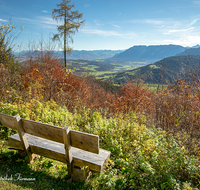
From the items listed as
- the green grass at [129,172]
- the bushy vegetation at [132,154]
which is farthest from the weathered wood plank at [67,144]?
the bushy vegetation at [132,154]

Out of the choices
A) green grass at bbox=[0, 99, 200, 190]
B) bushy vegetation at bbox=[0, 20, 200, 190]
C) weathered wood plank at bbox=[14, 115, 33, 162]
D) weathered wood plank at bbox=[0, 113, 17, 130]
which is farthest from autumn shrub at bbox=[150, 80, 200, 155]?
weathered wood plank at bbox=[0, 113, 17, 130]

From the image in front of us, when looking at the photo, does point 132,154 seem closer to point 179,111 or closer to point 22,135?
point 22,135

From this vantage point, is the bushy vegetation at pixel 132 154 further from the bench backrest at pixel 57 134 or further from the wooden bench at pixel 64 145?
the bench backrest at pixel 57 134

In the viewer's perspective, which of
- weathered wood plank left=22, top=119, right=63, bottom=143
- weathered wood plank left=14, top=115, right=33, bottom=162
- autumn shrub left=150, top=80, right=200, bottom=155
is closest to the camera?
weathered wood plank left=22, top=119, right=63, bottom=143

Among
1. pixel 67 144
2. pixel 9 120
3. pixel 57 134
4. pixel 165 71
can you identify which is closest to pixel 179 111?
pixel 165 71

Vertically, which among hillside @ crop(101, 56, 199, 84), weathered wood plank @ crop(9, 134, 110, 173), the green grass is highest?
hillside @ crop(101, 56, 199, 84)

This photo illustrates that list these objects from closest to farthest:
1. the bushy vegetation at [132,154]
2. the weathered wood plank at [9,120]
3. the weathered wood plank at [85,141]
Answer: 1. the weathered wood plank at [85,141]
2. the bushy vegetation at [132,154]
3. the weathered wood plank at [9,120]

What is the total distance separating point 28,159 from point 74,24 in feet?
51.7

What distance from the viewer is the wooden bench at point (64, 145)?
2.35 metres

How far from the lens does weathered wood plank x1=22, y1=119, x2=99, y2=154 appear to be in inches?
89.7

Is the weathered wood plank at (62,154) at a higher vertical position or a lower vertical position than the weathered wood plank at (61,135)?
lower

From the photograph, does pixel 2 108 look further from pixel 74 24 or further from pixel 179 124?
pixel 74 24

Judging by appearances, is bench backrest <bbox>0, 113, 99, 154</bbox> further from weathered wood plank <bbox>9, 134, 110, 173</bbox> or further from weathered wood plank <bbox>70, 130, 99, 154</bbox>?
weathered wood plank <bbox>9, 134, 110, 173</bbox>

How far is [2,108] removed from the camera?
16.2 ft
